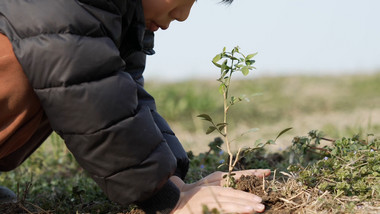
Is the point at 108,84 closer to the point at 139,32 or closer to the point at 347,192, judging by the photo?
the point at 139,32

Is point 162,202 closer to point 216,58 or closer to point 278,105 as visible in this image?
point 216,58

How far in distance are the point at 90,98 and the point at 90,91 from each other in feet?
0.09

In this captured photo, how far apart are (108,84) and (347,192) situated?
1165 millimetres

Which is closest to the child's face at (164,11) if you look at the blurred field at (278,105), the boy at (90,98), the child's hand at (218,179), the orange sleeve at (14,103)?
the boy at (90,98)

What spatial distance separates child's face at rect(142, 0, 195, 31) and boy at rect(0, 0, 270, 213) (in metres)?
0.22

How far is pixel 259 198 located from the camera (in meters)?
2.10

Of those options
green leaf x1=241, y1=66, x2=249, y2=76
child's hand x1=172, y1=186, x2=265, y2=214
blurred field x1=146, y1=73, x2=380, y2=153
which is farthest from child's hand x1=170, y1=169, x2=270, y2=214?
blurred field x1=146, y1=73, x2=380, y2=153

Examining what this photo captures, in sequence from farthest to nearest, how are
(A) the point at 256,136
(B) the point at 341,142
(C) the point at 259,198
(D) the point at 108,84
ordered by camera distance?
(A) the point at 256,136, (B) the point at 341,142, (C) the point at 259,198, (D) the point at 108,84

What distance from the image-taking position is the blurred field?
18.0 ft

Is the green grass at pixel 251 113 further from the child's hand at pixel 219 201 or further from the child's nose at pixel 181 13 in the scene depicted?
the child's nose at pixel 181 13

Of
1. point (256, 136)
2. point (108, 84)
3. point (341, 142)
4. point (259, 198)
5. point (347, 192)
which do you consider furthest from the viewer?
point (256, 136)

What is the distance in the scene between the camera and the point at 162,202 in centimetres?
214

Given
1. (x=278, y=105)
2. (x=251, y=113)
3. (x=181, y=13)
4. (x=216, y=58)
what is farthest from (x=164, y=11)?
(x=278, y=105)

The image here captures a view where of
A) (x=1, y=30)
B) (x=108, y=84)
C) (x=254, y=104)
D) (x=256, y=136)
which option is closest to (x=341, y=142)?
(x=108, y=84)
